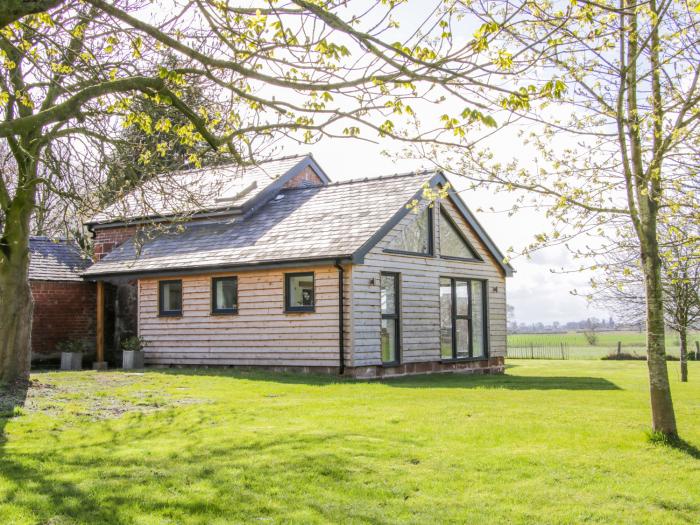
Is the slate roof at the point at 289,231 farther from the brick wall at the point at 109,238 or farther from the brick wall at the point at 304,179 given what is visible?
the brick wall at the point at 304,179

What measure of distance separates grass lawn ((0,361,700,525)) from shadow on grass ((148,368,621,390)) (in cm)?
278

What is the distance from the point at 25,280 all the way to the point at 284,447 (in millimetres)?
7490

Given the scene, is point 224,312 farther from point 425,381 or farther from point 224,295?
point 425,381

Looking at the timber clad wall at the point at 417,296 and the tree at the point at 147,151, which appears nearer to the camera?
the tree at the point at 147,151

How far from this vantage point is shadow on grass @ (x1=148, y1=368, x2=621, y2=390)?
15227 mm

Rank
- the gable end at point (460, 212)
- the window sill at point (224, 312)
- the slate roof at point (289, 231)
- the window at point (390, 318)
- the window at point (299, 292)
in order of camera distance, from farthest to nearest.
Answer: the window sill at point (224, 312) → the window at point (390, 318) → the slate roof at point (289, 231) → the window at point (299, 292) → the gable end at point (460, 212)

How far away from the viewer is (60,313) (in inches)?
874

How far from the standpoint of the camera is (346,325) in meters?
16.8

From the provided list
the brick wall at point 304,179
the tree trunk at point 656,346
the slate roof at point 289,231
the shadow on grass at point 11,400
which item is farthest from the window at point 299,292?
the tree trunk at point 656,346

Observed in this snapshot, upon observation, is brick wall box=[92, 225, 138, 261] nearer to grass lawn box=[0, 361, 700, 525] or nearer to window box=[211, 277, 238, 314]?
window box=[211, 277, 238, 314]

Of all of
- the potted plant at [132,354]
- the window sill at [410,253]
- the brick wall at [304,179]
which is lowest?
the potted plant at [132,354]

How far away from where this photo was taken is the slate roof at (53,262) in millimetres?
22109

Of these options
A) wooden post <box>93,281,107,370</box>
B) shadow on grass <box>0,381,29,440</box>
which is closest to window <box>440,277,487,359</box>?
wooden post <box>93,281,107,370</box>

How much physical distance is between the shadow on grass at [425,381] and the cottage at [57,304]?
517 centimetres
